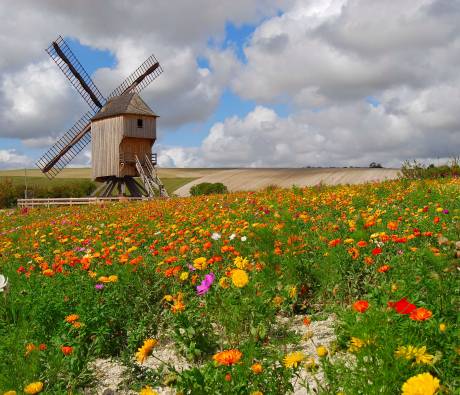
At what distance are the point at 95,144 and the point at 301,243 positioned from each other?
28120 mm

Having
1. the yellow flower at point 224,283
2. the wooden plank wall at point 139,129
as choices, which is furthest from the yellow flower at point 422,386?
the wooden plank wall at point 139,129

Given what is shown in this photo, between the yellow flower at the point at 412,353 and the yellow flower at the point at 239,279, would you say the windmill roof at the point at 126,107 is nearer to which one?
the yellow flower at the point at 239,279

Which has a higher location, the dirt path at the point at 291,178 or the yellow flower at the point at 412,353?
the dirt path at the point at 291,178

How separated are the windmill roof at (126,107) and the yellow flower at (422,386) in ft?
93.9

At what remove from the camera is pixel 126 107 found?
29.2 metres

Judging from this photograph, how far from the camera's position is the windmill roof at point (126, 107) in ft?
95.7

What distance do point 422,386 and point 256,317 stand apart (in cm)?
190

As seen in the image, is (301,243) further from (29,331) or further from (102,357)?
(29,331)

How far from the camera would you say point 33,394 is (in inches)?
95.6

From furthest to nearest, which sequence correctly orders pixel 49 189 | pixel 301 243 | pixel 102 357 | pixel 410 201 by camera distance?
pixel 49 189 → pixel 410 201 → pixel 301 243 → pixel 102 357

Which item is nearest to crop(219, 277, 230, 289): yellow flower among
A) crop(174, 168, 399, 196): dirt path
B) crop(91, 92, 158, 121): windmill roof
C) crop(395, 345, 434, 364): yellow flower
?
crop(395, 345, 434, 364): yellow flower

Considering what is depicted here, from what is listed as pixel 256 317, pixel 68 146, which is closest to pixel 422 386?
pixel 256 317

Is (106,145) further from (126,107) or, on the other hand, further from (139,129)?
(126,107)

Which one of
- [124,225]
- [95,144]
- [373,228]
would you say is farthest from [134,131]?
[373,228]
